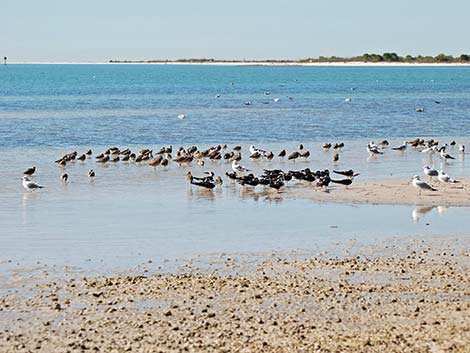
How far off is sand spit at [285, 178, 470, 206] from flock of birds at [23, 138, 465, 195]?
0.83 ft

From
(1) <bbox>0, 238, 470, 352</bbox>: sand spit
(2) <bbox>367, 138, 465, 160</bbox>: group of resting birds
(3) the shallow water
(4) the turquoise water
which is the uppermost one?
(1) <bbox>0, 238, 470, 352</bbox>: sand spit

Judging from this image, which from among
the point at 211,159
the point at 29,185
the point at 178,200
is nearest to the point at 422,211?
the point at 178,200

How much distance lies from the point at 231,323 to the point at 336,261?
3.97 meters

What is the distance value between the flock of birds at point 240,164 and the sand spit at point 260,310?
8.86 metres

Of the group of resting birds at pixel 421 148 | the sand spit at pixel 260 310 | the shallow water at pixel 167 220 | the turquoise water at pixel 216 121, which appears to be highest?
the sand spit at pixel 260 310

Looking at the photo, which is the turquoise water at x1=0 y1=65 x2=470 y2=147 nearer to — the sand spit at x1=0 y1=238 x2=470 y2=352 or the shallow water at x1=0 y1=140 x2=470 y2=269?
the shallow water at x1=0 y1=140 x2=470 y2=269

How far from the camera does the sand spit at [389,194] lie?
860 inches

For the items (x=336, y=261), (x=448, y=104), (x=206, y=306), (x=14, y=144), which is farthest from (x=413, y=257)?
(x=448, y=104)

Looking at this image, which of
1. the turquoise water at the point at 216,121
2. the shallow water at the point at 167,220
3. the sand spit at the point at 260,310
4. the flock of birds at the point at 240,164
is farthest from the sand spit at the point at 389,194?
the turquoise water at the point at 216,121

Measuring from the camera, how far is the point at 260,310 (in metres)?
12.4

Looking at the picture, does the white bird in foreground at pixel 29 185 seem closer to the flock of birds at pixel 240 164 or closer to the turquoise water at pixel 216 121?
the flock of birds at pixel 240 164

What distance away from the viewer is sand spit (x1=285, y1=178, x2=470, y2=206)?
71.7 ft

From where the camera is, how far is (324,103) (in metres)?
75.2

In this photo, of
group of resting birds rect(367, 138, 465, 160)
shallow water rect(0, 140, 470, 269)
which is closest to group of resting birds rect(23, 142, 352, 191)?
Result: shallow water rect(0, 140, 470, 269)
